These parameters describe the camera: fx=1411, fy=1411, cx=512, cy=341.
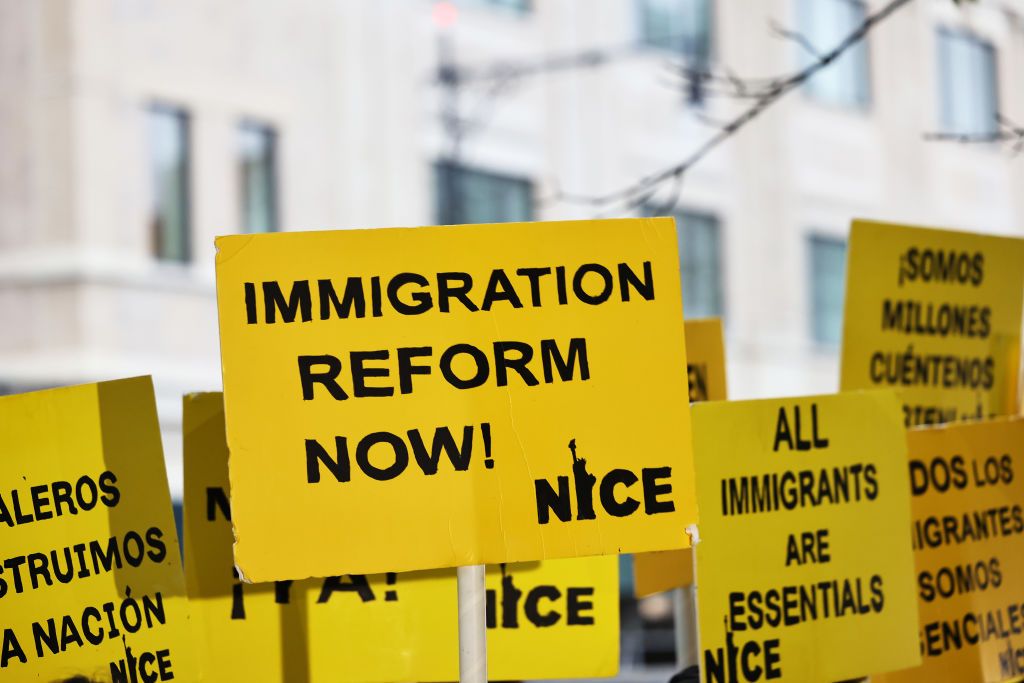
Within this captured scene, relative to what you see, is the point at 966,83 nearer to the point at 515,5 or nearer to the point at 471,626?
the point at 515,5

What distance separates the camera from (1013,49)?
16031 millimetres

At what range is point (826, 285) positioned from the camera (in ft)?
46.5

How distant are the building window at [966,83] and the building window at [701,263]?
369cm

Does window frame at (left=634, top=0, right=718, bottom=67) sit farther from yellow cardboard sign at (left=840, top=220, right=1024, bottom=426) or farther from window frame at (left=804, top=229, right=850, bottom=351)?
yellow cardboard sign at (left=840, top=220, right=1024, bottom=426)

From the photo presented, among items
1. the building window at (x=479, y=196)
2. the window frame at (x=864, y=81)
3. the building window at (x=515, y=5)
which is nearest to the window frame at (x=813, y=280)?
the window frame at (x=864, y=81)

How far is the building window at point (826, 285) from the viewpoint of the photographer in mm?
14008

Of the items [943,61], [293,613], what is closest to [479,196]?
[943,61]

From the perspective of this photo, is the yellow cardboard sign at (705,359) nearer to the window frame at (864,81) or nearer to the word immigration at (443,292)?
the word immigration at (443,292)

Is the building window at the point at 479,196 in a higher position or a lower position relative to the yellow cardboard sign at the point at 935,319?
higher

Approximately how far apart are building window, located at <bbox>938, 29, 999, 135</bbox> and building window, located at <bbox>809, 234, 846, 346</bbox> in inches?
87.9

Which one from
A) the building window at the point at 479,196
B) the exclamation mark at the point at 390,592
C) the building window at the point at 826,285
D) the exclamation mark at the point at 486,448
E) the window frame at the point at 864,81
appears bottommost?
the exclamation mark at the point at 390,592

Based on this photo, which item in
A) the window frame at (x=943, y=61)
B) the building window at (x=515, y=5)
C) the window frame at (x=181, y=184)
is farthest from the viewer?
the window frame at (x=943, y=61)

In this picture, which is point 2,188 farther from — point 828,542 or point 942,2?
point 942,2

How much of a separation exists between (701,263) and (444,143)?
311 centimetres
